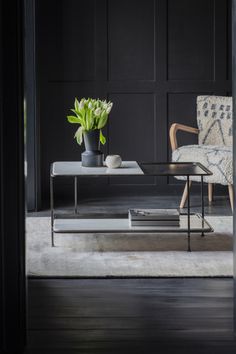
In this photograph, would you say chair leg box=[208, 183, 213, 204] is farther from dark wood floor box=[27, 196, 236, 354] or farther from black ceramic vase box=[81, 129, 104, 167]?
dark wood floor box=[27, 196, 236, 354]

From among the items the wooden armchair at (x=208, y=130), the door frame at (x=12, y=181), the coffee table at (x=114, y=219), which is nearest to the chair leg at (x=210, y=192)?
the wooden armchair at (x=208, y=130)

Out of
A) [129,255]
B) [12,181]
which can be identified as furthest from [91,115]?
[12,181]

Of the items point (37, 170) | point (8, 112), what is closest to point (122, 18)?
point (37, 170)

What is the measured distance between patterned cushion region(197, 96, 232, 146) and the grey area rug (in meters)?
1.28

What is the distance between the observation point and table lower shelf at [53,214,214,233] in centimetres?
439

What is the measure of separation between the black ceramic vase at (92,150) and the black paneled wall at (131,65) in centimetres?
198

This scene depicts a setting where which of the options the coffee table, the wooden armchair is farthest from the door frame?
the wooden armchair

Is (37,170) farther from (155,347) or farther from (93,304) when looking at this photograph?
(155,347)

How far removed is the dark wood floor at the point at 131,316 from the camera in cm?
273

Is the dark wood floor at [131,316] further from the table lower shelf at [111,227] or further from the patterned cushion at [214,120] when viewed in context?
the patterned cushion at [214,120]

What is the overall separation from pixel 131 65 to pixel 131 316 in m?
3.93

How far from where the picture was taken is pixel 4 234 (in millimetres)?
2578

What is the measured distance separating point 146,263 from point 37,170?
7.32 feet

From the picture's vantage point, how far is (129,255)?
430 cm
